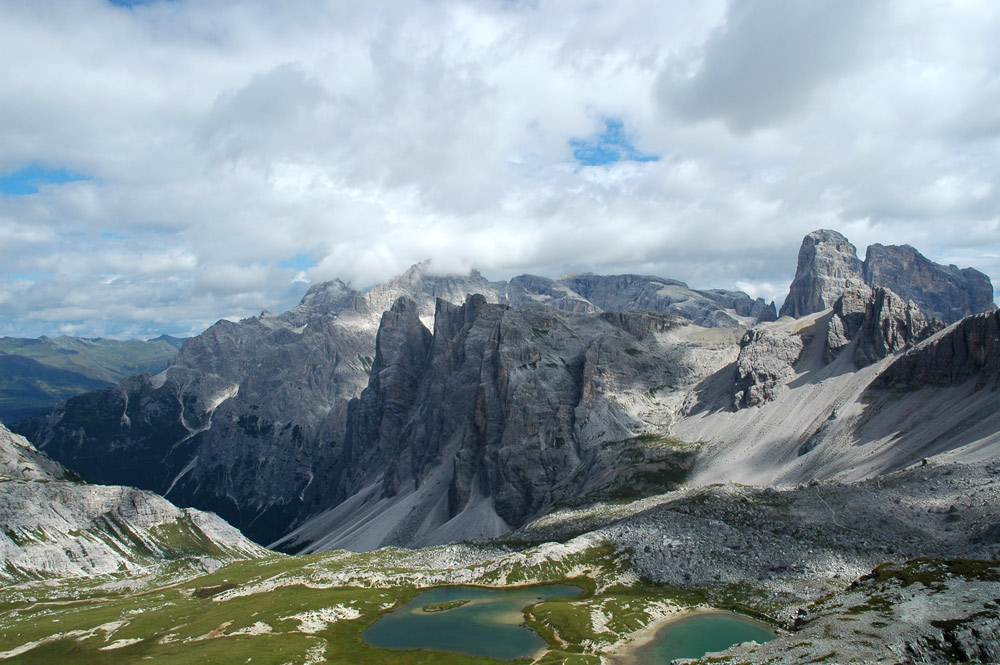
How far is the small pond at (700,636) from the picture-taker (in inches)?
3091

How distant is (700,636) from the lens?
83.4 meters

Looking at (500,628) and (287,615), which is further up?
(287,615)

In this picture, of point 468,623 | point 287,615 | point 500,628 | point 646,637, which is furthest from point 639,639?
point 287,615

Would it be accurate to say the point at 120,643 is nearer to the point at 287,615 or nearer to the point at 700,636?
the point at 287,615

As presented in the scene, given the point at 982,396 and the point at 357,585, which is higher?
the point at 982,396

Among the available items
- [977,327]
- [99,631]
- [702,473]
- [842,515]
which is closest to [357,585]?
[99,631]

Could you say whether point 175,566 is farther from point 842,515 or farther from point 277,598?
point 842,515

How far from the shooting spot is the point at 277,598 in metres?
121

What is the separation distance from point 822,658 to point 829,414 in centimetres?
14688

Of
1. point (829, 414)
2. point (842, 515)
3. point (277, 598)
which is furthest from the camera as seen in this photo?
point (829, 414)

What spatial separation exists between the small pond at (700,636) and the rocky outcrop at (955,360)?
108m

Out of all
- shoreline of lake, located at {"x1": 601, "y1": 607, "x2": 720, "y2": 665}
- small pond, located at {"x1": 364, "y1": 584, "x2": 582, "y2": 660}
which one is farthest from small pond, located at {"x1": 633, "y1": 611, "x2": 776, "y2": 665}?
small pond, located at {"x1": 364, "y1": 584, "x2": 582, "y2": 660}

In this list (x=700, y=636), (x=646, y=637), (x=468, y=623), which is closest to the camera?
(x=700, y=636)

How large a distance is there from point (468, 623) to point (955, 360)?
485ft
